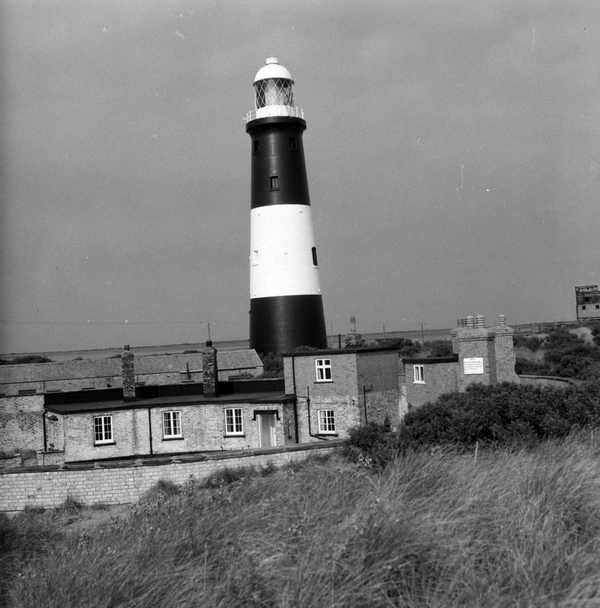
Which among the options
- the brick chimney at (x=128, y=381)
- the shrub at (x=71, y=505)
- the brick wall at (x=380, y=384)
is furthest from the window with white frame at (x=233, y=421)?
the shrub at (x=71, y=505)

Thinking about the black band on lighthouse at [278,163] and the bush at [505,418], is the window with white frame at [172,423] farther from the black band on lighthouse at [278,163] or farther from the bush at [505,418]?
the bush at [505,418]

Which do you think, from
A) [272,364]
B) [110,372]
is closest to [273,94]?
[272,364]

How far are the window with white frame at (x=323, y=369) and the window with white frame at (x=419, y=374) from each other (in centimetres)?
320

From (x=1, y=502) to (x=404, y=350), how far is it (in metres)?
38.0

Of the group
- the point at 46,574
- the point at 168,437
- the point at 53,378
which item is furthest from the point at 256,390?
A: the point at 46,574

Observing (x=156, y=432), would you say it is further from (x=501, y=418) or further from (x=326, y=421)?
(x=501, y=418)

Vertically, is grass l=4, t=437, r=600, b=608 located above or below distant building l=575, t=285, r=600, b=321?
below

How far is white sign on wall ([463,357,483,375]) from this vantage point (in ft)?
81.0

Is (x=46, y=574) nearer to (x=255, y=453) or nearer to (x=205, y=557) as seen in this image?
(x=205, y=557)

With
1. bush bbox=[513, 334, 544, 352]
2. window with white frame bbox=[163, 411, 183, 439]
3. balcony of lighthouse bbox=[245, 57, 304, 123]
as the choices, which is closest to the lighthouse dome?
balcony of lighthouse bbox=[245, 57, 304, 123]

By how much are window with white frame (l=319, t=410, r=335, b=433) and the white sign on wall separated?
566 cm

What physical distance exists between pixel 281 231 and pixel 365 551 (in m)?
33.6

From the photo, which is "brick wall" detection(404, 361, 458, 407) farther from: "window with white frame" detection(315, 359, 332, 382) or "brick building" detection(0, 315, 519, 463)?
"window with white frame" detection(315, 359, 332, 382)

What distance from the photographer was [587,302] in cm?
8200
